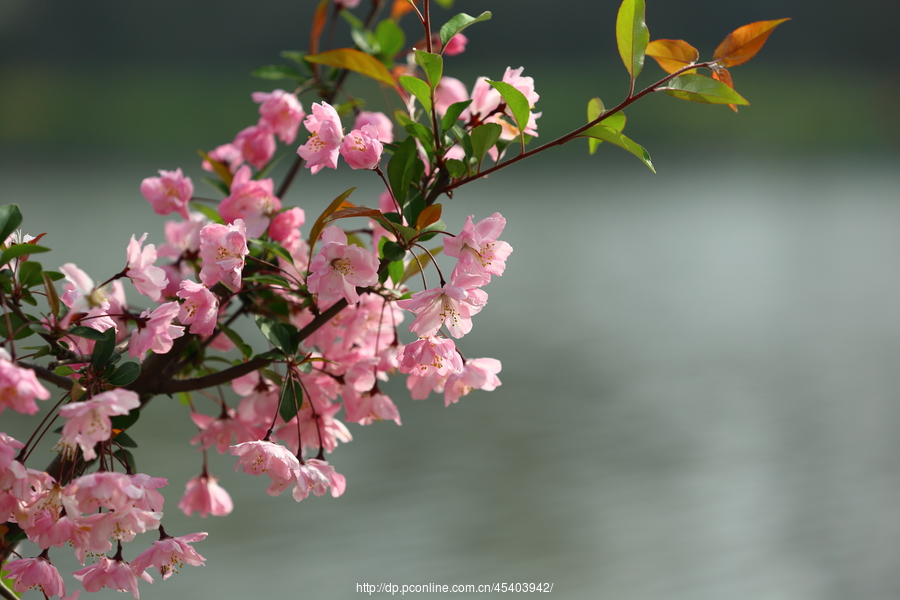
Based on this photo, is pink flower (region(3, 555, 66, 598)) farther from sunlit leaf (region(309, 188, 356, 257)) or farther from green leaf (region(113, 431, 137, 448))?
sunlit leaf (region(309, 188, 356, 257))

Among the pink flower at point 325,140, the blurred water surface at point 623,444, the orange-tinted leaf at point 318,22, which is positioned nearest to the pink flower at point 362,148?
the pink flower at point 325,140

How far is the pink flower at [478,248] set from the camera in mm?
264

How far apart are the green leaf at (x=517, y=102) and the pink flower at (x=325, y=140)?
61 millimetres

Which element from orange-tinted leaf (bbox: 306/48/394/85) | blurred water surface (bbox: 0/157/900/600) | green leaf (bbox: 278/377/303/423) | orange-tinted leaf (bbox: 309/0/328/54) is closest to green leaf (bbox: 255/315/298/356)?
green leaf (bbox: 278/377/303/423)

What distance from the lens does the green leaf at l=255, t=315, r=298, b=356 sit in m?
0.30

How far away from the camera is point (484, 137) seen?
289 mm

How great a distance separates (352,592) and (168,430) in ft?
2.00

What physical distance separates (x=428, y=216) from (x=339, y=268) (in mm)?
38

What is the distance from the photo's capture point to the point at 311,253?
1.01 ft

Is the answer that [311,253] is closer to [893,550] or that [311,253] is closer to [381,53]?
[381,53]

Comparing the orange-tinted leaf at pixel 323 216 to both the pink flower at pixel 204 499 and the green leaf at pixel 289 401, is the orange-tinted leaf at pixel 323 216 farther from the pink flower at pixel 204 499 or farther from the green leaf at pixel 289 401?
the pink flower at pixel 204 499

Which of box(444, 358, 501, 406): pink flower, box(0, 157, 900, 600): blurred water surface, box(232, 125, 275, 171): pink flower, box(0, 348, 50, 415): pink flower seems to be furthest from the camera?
box(0, 157, 900, 600): blurred water surface

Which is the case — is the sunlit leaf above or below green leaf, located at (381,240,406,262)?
above

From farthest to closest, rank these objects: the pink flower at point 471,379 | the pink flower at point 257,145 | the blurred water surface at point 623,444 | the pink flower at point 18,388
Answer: the blurred water surface at point 623,444 < the pink flower at point 257,145 < the pink flower at point 471,379 < the pink flower at point 18,388
